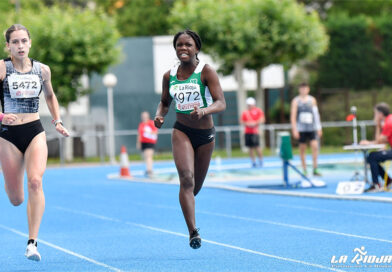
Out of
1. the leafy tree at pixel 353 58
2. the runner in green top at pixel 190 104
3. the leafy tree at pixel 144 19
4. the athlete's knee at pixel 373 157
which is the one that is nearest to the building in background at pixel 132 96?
the leafy tree at pixel 353 58

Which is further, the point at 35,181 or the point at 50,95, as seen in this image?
the point at 50,95

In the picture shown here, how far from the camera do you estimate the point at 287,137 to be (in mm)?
15312

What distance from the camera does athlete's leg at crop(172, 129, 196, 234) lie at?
24.8ft

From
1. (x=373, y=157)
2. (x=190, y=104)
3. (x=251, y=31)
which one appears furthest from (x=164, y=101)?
(x=251, y=31)

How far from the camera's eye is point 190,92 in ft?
25.6

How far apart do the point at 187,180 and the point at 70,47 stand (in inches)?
1067

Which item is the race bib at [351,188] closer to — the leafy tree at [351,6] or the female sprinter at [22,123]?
the female sprinter at [22,123]

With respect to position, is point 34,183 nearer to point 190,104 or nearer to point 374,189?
point 190,104

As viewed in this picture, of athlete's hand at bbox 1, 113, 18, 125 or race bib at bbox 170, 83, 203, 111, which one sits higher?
race bib at bbox 170, 83, 203, 111

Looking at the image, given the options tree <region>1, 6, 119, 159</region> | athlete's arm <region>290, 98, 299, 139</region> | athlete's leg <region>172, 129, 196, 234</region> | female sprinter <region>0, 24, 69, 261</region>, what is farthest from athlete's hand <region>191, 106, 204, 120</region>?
tree <region>1, 6, 119, 159</region>

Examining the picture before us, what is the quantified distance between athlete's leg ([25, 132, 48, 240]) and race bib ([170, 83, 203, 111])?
133 cm

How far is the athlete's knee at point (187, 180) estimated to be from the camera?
7.66m

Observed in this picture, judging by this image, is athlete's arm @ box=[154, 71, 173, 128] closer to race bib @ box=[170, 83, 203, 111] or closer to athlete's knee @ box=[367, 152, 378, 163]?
race bib @ box=[170, 83, 203, 111]

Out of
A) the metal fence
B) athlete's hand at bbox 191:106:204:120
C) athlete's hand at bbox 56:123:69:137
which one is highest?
athlete's hand at bbox 191:106:204:120
